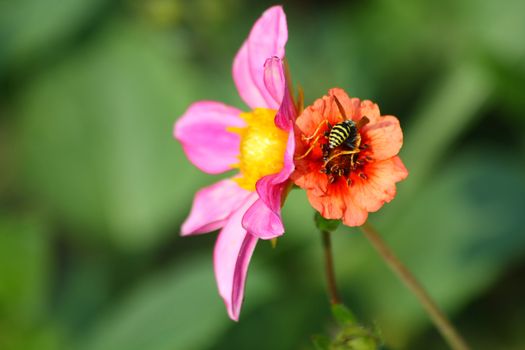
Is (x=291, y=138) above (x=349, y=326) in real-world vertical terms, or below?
above

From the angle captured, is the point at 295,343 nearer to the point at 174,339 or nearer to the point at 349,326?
the point at 174,339

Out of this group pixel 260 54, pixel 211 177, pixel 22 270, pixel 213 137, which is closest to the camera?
pixel 260 54

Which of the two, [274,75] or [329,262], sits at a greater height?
[274,75]

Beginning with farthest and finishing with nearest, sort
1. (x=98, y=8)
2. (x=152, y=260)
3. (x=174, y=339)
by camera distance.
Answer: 1. (x=98, y=8)
2. (x=152, y=260)
3. (x=174, y=339)

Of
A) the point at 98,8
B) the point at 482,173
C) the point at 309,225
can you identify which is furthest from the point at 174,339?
the point at 98,8

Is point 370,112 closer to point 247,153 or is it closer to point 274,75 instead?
point 274,75

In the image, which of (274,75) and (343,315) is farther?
(343,315)

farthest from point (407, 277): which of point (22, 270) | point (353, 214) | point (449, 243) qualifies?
point (22, 270)

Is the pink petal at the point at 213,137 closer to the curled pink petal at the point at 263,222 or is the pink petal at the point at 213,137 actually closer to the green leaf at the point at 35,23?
the curled pink petal at the point at 263,222
